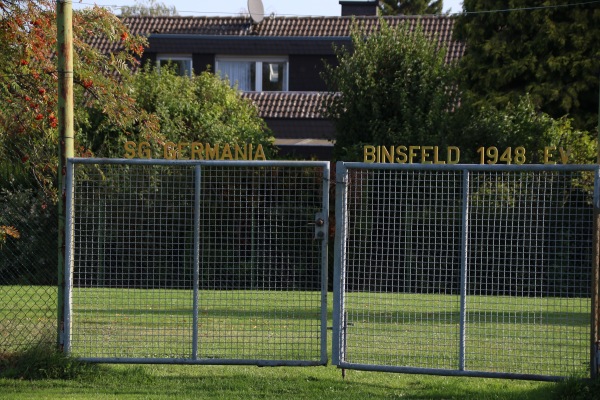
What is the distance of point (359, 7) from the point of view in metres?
37.4

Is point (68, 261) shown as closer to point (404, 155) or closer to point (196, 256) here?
point (196, 256)

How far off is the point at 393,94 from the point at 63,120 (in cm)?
1357

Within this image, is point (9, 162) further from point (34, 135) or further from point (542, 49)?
point (542, 49)

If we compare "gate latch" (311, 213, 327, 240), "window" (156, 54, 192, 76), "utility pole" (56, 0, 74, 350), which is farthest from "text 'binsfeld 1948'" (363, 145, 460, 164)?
"window" (156, 54, 192, 76)

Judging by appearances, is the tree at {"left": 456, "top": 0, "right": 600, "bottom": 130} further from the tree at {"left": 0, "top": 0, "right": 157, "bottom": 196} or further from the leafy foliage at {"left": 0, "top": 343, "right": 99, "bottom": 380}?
the leafy foliage at {"left": 0, "top": 343, "right": 99, "bottom": 380}

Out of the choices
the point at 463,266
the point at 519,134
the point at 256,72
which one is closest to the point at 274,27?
the point at 256,72

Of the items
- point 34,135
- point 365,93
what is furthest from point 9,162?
point 365,93

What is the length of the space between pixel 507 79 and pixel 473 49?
5.97ft

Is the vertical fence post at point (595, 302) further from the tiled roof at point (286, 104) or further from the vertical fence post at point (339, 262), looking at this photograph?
the tiled roof at point (286, 104)

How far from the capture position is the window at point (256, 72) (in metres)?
33.7

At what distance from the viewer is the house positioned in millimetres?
32594

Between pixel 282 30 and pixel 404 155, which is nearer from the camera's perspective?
pixel 404 155

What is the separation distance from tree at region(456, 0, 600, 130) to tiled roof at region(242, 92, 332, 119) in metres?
5.77

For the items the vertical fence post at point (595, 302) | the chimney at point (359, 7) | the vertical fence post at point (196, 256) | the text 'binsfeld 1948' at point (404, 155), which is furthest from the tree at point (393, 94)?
the chimney at point (359, 7)
